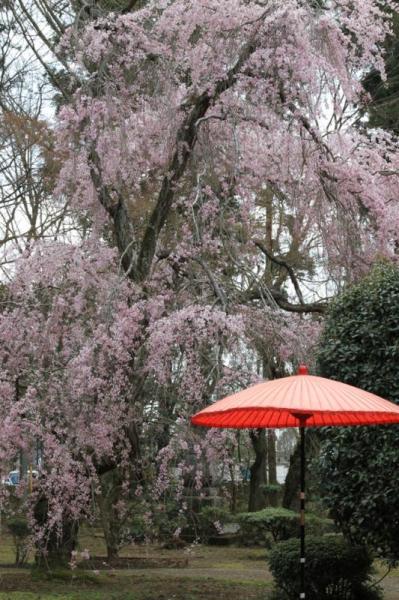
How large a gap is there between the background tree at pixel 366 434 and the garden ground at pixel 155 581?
1802mm

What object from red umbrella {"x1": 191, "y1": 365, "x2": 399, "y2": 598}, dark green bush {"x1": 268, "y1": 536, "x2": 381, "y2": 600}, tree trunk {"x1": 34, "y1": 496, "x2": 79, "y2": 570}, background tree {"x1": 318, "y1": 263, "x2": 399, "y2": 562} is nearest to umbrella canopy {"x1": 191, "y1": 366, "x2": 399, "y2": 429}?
red umbrella {"x1": 191, "y1": 365, "x2": 399, "y2": 598}

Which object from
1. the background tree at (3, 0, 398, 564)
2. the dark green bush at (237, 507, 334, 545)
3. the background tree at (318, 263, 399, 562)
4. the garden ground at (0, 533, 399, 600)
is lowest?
the garden ground at (0, 533, 399, 600)

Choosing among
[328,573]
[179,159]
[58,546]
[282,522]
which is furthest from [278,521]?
[179,159]

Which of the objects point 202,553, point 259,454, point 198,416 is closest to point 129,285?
point 198,416

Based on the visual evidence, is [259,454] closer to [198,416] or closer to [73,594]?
[73,594]

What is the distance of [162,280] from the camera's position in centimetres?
895

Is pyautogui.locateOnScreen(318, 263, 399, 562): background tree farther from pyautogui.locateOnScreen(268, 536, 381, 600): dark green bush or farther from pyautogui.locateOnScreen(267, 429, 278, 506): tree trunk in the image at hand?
pyautogui.locateOnScreen(267, 429, 278, 506): tree trunk

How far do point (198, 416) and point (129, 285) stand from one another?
125 inches

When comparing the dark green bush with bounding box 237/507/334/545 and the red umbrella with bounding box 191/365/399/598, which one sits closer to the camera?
the red umbrella with bounding box 191/365/399/598

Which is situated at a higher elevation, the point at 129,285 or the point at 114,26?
the point at 114,26

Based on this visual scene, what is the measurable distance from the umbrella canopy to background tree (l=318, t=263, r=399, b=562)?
36.1 inches

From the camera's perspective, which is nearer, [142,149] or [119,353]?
[119,353]

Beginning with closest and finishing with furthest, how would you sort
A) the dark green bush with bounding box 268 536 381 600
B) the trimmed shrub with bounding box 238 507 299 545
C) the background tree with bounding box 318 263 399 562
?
the background tree with bounding box 318 263 399 562
the dark green bush with bounding box 268 536 381 600
the trimmed shrub with bounding box 238 507 299 545

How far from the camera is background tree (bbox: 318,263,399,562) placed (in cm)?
617
